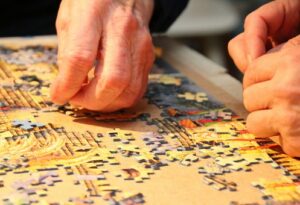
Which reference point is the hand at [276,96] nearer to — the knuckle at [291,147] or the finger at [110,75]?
the knuckle at [291,147]

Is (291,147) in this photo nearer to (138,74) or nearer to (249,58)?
(249,58)

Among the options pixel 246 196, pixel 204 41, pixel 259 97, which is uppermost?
pixel 259 97

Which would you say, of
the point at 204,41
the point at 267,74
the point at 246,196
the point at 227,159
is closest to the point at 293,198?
the point at 246,196

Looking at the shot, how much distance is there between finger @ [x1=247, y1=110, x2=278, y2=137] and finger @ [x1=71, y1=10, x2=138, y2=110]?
309 millimetres

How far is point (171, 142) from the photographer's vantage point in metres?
1.32

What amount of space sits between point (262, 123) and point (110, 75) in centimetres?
36

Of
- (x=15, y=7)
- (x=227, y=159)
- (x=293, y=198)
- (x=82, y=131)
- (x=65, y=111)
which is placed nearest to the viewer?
(x=293, y=198)

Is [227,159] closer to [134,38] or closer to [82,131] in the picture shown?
[82,131]

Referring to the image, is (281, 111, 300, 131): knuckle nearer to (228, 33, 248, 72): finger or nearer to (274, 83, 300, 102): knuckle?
(274, 83, 300, 102): knuckle

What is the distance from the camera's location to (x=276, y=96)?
4.12 ft

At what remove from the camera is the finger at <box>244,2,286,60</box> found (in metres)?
1.43

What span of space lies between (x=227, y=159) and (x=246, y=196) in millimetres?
151

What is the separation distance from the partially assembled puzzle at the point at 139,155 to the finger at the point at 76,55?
0.24 ft

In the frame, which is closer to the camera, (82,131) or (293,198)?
(293,198)
